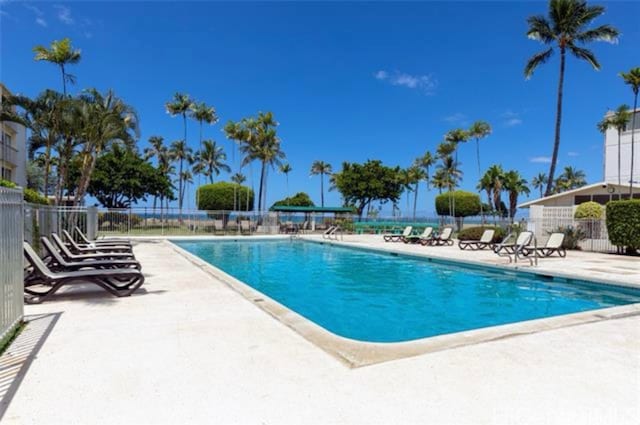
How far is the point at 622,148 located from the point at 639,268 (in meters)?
27.3

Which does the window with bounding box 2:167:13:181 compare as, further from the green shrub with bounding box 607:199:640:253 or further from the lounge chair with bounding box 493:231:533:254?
the green shrub with bounding box 607:199:640:253

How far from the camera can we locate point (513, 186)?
39781mm

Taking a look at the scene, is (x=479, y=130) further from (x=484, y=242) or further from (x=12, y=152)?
(x=12, y=152)

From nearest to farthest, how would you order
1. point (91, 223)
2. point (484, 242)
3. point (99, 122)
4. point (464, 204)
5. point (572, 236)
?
point (91, 223) → point (99, 122) → point (572, 236) → point (484, 242) → point (464, 204)

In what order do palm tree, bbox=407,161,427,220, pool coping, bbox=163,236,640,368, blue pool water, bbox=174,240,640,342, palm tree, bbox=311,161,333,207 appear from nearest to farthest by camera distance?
pool coping, bbox=163,236,640,368 < blue pool water, bbox=174,240,640,342 < palm tree, bbox=407,161,427,220 < palm tree, bbox=311,161,333,207

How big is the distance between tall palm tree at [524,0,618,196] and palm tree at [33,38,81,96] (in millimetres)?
24475

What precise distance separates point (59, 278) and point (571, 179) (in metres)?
77.4

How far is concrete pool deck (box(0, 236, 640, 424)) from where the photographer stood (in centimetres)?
243

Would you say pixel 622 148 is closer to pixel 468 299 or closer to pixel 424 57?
pixel 424 57

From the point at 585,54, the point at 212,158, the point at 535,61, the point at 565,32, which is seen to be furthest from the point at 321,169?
the point at 585,54

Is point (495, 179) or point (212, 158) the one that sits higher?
point (212, 158)

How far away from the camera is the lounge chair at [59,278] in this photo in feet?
17.7

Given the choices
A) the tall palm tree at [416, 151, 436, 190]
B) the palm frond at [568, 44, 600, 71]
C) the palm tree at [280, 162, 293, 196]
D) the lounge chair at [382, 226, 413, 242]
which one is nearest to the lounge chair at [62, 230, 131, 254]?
the lounge chair at [382, 226, 413, 242]

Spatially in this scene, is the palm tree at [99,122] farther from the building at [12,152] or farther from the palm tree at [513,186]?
the palm tree at [513,186]
